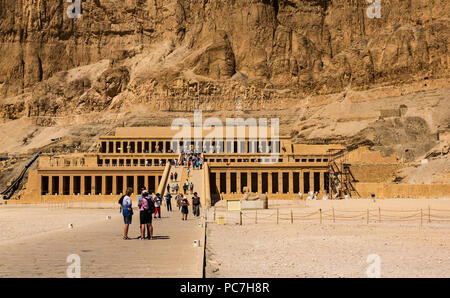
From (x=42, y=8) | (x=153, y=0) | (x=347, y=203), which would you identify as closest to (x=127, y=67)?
(x=153, y=0)

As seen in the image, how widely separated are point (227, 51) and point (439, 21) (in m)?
43.8

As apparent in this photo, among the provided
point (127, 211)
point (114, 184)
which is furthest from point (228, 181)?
point (127, 211)

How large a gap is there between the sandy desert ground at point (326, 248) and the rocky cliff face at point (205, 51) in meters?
90.4

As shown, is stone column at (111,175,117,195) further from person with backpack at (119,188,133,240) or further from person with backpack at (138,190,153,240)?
person with backpack at (138,190,153,240)

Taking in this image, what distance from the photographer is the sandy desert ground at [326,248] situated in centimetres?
1460

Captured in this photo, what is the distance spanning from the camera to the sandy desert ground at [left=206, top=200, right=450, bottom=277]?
47.9 ft

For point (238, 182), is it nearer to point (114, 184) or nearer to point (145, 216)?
point (114, 184)

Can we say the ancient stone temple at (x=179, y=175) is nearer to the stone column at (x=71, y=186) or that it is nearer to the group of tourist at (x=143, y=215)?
the stone column at (x=71, y=186)

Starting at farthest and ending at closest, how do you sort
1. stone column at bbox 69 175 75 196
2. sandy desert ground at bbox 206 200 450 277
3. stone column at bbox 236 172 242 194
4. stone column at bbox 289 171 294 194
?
stone column at bbox 289 171 294 194 < stone column at bbox 236 172 242 194 < stone column at bbox 69 175 75 196 < sandy desert ground at bbox 206 200 450 277

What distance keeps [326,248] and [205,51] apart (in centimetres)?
10791

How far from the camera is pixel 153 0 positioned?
144875 millimetres

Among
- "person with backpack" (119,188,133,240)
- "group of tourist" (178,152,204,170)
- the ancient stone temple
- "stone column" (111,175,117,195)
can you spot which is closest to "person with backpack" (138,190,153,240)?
"person with backpack" (119,188,133,240)

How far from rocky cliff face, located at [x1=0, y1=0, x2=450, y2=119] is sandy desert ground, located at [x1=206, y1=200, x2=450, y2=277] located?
9041 cm
